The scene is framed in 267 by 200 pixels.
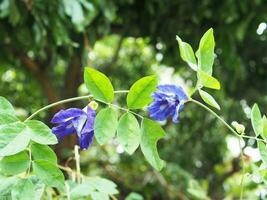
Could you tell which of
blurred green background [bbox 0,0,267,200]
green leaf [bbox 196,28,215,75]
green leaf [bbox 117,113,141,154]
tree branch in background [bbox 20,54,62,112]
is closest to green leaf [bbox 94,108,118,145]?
green leaf [bbox 117,113,141,154]

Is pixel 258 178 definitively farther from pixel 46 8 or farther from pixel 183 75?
pixel 183 75

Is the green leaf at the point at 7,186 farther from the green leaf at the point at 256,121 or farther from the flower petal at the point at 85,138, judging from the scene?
the green leaf at the point at 256,121

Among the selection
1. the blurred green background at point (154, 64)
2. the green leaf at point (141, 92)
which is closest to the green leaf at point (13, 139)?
the green leaf at point (141, 92)

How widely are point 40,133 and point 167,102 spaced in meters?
0.15

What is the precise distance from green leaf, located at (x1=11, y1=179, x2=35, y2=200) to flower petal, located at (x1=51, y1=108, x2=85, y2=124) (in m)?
0.08

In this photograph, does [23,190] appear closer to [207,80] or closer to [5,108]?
[5,108]

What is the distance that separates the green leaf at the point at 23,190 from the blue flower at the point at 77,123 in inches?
2.6

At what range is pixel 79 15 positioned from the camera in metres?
1.34

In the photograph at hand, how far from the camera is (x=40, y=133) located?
0.62m

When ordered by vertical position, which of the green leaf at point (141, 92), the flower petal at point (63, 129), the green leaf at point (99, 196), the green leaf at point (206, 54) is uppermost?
the green leaf at point (206, 54)

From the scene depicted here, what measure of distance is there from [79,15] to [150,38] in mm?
708

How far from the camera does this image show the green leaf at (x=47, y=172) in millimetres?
629

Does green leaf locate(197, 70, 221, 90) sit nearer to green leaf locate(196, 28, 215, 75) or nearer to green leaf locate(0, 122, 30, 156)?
green leaf locate(196, 28, 215, 75)

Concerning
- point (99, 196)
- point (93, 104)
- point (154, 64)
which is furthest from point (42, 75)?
point (93, 104)
